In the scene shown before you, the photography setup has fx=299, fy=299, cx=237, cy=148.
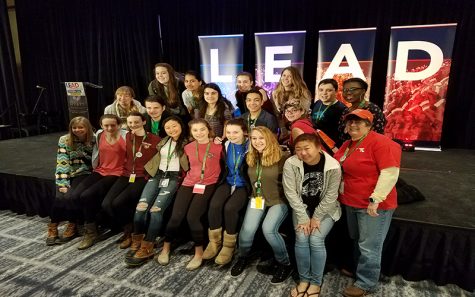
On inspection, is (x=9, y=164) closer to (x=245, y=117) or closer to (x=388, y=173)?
(x=245, y=117)

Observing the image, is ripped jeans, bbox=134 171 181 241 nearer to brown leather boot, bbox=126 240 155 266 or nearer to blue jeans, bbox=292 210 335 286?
brown leather boot, bbox=126 240 155 266

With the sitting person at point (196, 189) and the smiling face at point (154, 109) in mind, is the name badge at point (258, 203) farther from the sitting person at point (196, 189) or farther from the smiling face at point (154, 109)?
the smiling face at point (154, 109)

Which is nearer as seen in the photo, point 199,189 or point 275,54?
point 199,189

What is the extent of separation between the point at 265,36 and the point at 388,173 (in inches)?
167

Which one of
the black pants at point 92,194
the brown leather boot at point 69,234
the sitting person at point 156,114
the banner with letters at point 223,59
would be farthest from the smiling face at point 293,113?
the banner with letters at point 223,59

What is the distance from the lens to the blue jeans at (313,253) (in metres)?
1.85

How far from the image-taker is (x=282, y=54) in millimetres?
5234

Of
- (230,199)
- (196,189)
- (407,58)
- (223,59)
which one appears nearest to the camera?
(230,199)

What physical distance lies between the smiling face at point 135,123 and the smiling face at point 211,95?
622 mm

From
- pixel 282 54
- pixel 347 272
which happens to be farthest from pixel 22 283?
pixel 282 54

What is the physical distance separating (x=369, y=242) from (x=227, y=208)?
0.95m

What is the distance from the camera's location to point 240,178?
7.54ft

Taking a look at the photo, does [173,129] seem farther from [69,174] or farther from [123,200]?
[69,174]

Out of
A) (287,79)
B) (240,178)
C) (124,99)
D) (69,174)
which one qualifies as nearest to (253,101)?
(287,79)
